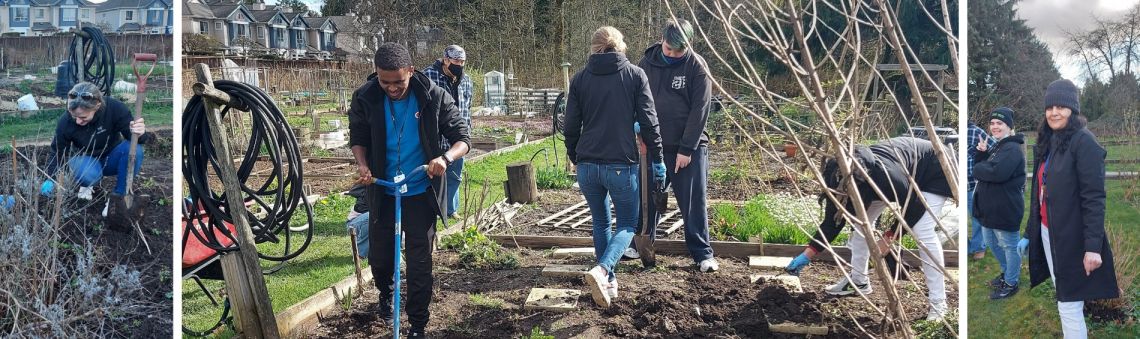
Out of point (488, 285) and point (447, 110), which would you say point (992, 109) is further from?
point (488, 285)

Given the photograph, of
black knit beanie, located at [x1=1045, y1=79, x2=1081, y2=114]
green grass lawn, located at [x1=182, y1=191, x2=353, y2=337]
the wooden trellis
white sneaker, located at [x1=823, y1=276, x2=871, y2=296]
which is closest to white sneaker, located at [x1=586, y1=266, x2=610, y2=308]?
white sneaker, located at [x1=823, y1=276, x2=871, y2=296]

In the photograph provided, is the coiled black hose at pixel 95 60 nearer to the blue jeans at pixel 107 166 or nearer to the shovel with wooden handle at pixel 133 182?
the shovel with wooden handle at pixel 133 182

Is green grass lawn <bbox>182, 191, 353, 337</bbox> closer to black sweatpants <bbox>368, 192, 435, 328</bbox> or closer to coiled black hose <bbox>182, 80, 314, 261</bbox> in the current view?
coiled black hose <bbox>182, 80, 314, 261</bbox>

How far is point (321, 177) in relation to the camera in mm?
9039

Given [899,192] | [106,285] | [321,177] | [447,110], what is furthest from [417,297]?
[321,177]

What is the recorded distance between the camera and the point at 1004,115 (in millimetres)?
3059

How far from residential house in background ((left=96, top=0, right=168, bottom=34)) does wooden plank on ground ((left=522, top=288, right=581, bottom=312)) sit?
6.44 feet

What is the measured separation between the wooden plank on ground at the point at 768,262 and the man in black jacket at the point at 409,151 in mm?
2161

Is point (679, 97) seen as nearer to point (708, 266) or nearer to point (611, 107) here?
point (611, 107)

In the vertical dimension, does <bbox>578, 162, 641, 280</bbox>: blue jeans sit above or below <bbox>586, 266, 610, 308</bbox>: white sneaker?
above

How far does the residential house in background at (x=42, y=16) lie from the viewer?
9.21ft

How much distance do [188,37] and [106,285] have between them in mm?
1257

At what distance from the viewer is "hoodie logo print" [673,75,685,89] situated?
14.8 feet

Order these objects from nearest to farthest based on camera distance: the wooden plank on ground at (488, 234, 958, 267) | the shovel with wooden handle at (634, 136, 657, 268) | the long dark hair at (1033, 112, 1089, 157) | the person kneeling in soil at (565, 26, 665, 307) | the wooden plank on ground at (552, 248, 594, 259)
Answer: the long dark hair at (1033, 112, 1089, 157) → the person kneeling in soil at (565, 26, 665, 307) → the shovel with wooden handle at (634, 136, 657, 268) → the wooden plank on ground at (488, 234, 958, 267) → the wooden plank on ground at (552, 248, 594, 259)
